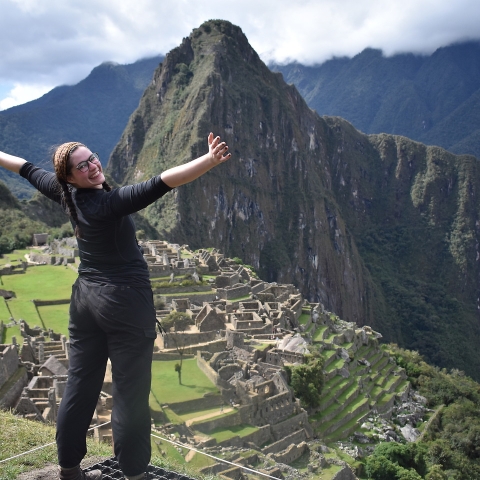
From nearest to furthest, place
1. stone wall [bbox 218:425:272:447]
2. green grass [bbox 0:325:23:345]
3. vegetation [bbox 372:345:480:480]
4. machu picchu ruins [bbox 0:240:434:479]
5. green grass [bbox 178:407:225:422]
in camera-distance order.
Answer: machu picchu ruins [bbox 0:240:434:479]
stone wall [bbox 218:425:272:447]
green grass [bbox 178:407:225:422]
green grass [bbox 0:325:23:345]
vegetation [bbox 372:345:480:480]

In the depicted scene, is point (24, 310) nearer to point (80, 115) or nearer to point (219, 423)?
point (219, 423)

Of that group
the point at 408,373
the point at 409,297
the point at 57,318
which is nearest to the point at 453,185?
the point at 409,297

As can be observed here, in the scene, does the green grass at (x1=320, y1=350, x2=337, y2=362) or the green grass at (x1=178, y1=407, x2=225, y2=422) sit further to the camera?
the green grass at (x1=320, y1=350, x2=337, y2=362)

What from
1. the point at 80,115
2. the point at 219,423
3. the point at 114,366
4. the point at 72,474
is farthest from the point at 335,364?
the point at 80,115

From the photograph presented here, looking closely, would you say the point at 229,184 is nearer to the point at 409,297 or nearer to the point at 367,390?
the point at 409,297

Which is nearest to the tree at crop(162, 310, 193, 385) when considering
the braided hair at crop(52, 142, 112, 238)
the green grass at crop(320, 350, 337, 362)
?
the green grass at crop(320, 350, 337, 362)

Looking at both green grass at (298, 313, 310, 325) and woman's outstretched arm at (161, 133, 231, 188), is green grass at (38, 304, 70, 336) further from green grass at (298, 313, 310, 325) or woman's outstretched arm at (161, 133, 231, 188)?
woman's outstretched arm at (161, 133, 231, 188)

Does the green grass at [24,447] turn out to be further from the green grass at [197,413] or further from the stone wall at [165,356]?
the stone wall at [165,356]
